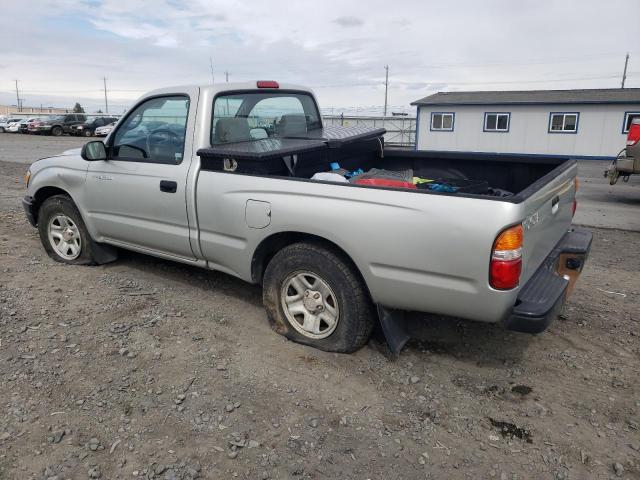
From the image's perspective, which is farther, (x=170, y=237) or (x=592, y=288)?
(x=592, y=288)

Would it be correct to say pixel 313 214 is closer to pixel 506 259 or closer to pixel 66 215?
pixel 506 259

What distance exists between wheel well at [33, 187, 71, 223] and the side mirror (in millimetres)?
864

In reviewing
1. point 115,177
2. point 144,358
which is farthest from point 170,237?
point 144,358

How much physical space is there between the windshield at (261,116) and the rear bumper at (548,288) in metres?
2.58

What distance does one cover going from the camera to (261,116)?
4.67 m

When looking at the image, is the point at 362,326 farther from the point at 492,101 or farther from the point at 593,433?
the point at 492,101

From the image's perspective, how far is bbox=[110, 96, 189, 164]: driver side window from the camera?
13.8 ft

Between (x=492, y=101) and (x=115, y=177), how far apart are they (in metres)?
24.9

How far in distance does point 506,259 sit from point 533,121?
25.5m

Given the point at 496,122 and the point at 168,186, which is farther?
the point at 496,122

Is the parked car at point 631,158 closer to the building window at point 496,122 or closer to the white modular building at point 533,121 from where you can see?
the white modular building at point 533,121

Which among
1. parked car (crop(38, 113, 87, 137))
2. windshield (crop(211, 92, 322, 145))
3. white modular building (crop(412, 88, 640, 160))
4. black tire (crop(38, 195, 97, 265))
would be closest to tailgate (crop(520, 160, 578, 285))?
windshield (crop(211, 92, 322, 145))

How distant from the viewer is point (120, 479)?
2.48 m

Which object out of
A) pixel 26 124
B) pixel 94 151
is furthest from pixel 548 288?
pixel 26 124
